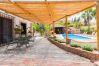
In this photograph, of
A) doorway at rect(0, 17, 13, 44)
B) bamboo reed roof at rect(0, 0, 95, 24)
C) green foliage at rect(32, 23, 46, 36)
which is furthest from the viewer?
green foliage at rect(32, 23, 46, 36)

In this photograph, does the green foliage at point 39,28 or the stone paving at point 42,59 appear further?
the green foliage at point 39,28

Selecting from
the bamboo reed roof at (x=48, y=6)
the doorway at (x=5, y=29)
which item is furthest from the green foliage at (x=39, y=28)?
the bamboo reed roof at (x=48, y=6)

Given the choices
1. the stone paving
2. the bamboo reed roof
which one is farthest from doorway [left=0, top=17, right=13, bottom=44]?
the stone paving

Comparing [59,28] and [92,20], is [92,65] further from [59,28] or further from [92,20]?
[92,20]

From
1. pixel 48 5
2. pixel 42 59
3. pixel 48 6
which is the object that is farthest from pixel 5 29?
pixel 42 59

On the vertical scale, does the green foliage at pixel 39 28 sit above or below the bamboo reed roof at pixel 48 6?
below

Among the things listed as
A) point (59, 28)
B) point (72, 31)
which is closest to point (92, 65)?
point (72, 31)

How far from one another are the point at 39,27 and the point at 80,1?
35.3 metres

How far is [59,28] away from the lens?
53.5m

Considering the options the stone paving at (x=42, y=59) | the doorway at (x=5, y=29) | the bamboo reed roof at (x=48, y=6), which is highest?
the bamboo reed roof at (x=48, y=6)

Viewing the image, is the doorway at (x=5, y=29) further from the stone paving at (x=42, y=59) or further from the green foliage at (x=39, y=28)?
the green foliage at (x=39, y=28)

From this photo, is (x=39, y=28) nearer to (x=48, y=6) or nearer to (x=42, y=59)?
(x=48, y=6)

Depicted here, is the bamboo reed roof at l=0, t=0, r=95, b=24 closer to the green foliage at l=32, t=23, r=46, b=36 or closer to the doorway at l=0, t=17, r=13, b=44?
the doorway at l=0, t=17, r=13, b=44

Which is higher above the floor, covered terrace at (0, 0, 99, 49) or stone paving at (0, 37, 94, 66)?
covered terrace at (0, 0, 99, 49)
